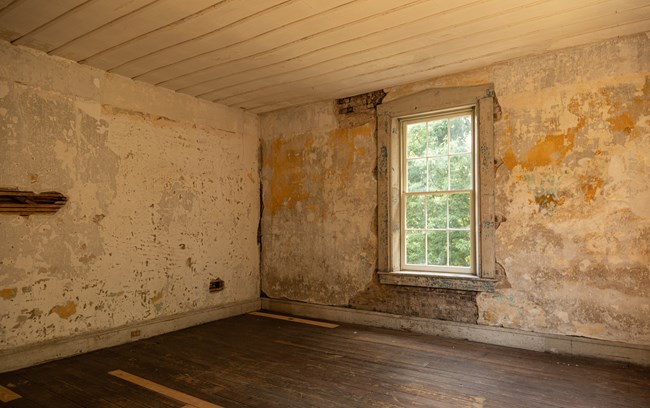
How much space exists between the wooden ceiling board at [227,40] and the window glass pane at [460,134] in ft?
6.92

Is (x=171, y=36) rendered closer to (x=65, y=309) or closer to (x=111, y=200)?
(x=111, y=200)

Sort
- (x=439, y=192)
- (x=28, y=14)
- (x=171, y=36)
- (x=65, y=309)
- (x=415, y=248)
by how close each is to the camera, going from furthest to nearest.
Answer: (x=415, y=248) → (x=439, y=192) → (x=65, y=309) → (x=171, y=36) → (x=28, y=14)

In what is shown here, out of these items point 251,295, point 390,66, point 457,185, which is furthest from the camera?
point 251,295

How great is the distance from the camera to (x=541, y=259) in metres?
3.85

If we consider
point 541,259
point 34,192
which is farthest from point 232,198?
point 541,259

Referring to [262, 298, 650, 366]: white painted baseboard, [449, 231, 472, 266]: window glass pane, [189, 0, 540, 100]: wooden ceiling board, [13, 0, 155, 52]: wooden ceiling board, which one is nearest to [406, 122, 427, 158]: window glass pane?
[449, 231, 472, 266]: window glass pane

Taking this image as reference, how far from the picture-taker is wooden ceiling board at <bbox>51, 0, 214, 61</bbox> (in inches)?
115

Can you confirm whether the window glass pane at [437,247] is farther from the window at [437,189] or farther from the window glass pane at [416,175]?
the window glass pane at [416,175]

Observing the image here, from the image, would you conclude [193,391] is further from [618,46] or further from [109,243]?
[618,46]

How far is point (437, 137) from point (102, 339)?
13.6 ft

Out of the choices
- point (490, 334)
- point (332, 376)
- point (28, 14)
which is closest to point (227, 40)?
point (28, 14)

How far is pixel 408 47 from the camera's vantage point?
3.68m

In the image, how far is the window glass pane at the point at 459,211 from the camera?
436 cm

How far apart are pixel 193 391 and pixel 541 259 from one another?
3.29 m
